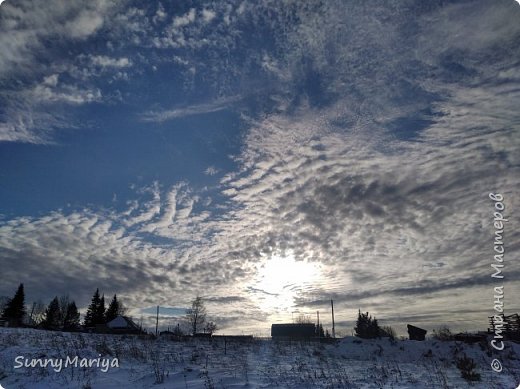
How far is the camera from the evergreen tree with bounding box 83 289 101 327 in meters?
76.4

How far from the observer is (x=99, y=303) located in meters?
79.2

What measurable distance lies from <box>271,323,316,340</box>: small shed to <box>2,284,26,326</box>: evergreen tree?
48889 millimetres

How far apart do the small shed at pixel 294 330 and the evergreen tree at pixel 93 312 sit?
38.6 m

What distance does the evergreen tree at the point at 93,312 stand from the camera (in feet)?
251

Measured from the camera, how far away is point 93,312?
78062mm

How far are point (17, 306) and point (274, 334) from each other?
165 ft

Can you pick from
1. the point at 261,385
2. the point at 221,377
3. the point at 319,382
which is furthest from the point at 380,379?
the point at 221,377

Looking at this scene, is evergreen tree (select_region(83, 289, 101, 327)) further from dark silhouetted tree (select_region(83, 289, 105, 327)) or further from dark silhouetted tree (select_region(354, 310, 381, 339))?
dark silhouetted tree (select_region(354, 310, 381, 339))

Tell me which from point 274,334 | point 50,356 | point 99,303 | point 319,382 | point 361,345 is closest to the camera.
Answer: point 319,382

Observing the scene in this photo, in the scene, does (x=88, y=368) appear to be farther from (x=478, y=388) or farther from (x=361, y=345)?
(x=361, y=345)
